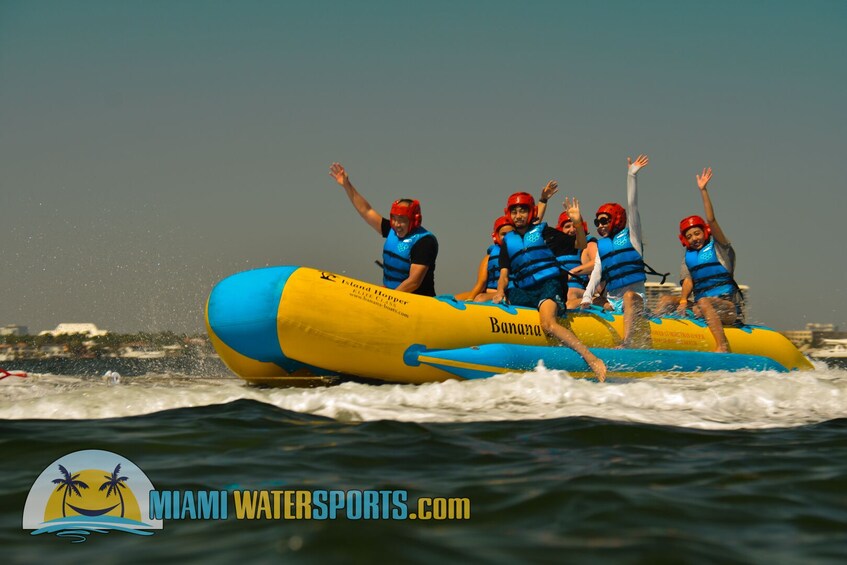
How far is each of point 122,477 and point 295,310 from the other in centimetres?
275

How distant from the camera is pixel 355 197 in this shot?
7.27 m

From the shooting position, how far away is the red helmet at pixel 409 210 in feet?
21.7

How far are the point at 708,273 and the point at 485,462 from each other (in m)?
5.83

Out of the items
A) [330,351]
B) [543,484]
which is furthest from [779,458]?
[330,351]

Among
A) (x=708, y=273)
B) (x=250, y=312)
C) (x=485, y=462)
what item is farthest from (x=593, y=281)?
(x=485, y=462)

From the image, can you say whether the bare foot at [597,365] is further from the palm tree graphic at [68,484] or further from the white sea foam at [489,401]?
the palm tree graphic at [68,484]

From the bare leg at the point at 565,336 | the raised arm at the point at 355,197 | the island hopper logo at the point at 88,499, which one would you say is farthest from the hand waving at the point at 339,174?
the island hopper logo at the point at 88,499

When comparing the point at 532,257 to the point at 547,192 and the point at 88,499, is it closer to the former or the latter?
the point at 547,192

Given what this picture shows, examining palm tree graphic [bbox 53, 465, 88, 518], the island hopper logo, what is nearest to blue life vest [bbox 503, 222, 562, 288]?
the island hopper logo

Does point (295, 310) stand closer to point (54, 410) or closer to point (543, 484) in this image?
point (54, 410)

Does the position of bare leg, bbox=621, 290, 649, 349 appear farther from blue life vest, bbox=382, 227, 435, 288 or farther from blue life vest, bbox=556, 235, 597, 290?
blue life vest, bbox=382, 227, 435, 288

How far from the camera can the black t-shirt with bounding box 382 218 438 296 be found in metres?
6.62

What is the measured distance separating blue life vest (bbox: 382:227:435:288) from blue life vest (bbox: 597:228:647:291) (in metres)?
2.04

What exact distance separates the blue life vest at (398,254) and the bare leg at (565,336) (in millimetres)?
1207
